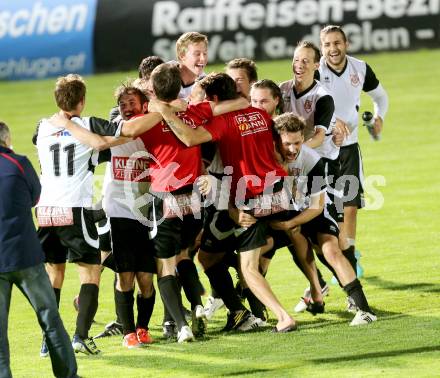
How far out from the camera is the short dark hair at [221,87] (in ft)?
31.2

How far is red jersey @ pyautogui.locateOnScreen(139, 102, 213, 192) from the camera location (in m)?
9.42

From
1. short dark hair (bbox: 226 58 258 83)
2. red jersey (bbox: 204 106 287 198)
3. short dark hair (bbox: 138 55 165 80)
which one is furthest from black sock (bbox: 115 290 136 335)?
short dark hair (bbox: 226 58 258 83)

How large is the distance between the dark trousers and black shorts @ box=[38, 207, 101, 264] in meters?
1.27

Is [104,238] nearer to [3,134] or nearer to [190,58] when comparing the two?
[190,58]

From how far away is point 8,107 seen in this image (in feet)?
82.8

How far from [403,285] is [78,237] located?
3551mm

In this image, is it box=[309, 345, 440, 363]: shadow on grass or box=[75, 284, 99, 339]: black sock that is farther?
box=[75, 284, 99, 339]: black sock

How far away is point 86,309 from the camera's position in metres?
9.29

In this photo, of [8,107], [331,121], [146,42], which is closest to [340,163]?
[331,121]

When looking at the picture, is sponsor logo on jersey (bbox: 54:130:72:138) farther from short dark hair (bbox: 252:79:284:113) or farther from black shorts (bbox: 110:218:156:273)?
short dark hair (bbox: 252:79:284:113)

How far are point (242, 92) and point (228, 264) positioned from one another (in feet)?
4.93

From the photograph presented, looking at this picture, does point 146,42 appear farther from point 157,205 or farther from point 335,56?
point 157,205

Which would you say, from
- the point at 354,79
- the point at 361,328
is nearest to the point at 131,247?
the point at 361,328

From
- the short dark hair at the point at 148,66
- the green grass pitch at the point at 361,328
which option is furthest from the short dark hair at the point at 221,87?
the green grass pitch at the point at 361,328
